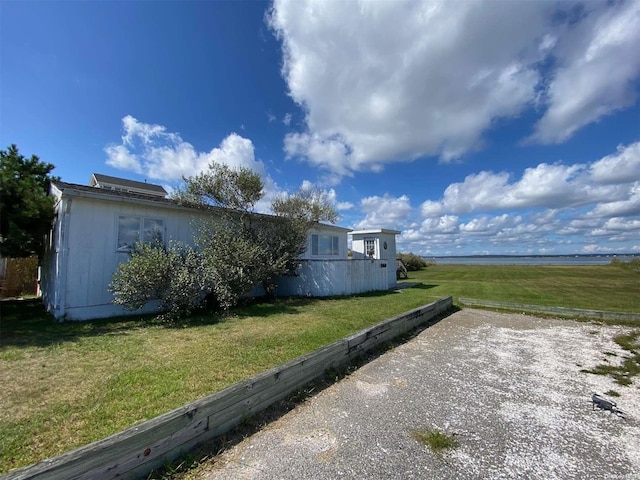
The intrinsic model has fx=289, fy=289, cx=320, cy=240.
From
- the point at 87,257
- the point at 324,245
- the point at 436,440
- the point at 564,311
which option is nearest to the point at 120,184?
the point at 324,245

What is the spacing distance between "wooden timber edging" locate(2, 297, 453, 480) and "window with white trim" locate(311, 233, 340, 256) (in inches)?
438

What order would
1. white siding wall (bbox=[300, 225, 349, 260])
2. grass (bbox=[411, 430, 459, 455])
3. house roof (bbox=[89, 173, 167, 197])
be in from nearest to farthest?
grass (bbox=[411, 430, 459, 455])
white siding wall (bbox=[300, 225, 349, 260])
house roof (bbox=[89, 173, 167, 197])

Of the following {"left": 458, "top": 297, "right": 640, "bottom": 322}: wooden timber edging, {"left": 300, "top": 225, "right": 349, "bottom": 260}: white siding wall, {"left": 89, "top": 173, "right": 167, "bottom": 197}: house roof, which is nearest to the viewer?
{"left": 458, "top": 297, "right": 640, "bottom": 322}: wooden timber edging

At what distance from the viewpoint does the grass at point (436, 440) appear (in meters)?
2.58

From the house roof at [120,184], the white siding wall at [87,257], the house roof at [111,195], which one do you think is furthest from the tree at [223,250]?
the house roof at [120,184]

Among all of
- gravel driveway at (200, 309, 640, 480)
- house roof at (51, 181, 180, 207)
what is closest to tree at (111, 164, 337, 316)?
house roof at (51, 181, 180, 207)

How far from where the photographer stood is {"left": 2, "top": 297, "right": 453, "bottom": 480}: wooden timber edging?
1787 mm

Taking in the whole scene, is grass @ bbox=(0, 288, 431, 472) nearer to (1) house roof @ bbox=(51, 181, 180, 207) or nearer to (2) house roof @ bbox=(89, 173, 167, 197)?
(1) house roof @ bbox=(51, 181, 180, 207)

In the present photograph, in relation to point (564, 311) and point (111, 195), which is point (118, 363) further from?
point (564, 311)

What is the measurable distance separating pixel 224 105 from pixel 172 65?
7.85ft

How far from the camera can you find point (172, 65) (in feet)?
32.0

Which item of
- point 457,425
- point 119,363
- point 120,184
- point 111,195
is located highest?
point 120,184

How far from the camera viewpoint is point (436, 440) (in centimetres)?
269

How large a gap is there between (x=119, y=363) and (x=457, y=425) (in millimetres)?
4659
